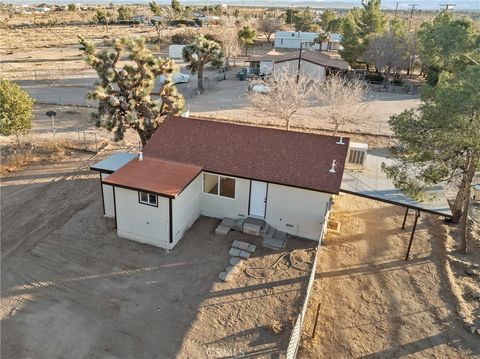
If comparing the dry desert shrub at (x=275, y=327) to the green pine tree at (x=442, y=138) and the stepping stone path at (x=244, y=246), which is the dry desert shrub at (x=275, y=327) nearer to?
the stepping stone path at (x=244, y=246)

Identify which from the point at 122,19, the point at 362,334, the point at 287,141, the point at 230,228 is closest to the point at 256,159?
the point at 287,141

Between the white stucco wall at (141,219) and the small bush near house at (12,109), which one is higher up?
the small bush near house at (12,109)

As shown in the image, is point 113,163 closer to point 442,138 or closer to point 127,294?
point 127,294

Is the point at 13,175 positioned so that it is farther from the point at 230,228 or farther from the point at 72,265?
the point at 230,228

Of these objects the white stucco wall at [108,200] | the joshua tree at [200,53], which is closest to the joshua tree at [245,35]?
the joshua tree at [200,53]

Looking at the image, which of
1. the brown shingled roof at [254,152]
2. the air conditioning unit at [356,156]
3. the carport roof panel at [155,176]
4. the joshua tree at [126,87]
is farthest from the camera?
the joshua tree at [126,87]

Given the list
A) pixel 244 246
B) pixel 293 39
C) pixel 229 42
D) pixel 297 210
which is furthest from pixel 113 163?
pixel 293 39

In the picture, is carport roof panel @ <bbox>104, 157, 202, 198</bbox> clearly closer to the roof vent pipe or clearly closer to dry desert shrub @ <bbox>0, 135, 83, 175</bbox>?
the roof vent pipe
